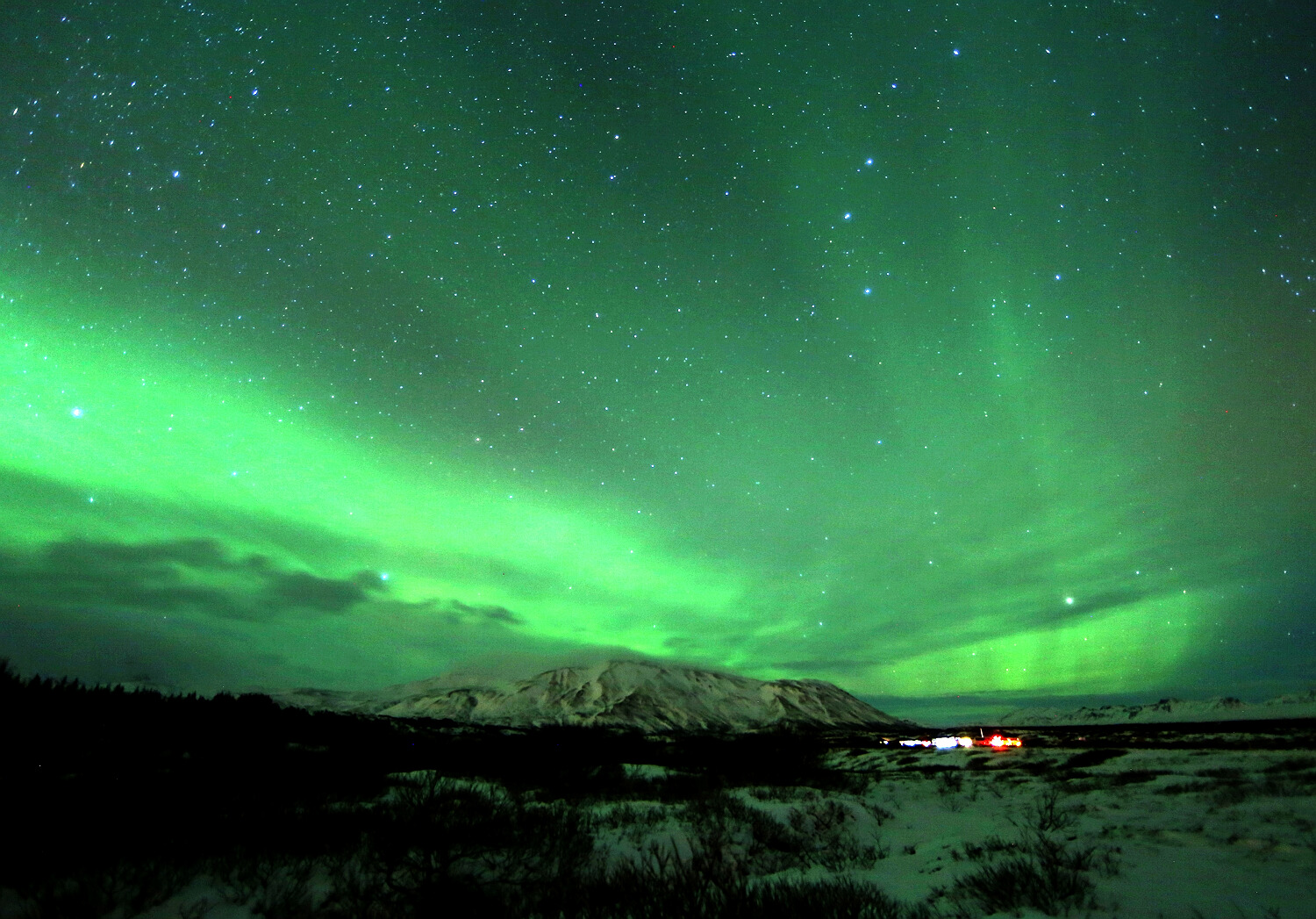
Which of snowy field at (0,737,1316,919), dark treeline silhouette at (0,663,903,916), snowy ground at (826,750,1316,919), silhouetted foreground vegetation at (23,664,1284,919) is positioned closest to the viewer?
snowy field at (0,737,1316,919)

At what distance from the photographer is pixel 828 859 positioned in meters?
11.8

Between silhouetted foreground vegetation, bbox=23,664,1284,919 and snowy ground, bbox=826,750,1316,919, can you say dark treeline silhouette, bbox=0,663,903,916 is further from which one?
snowy ground, bbox=826,750,1316,919

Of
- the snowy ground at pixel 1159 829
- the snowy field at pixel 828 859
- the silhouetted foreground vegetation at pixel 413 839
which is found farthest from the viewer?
the silhouetted foreground vegetation at pixel 413 839

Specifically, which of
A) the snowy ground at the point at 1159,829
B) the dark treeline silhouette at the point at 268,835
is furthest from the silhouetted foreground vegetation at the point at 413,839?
the snowy ground at the point at 1159,829

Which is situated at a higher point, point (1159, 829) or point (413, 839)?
point (413, 839)

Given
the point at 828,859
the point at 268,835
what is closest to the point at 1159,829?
the point at 828,859

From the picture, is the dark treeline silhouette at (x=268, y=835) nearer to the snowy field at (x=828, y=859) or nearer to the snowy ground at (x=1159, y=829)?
the snowy field at (x=828, y=859)

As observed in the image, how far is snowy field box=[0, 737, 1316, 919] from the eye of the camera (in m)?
6.90

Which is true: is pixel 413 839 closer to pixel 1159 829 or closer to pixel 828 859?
pixel 828 859

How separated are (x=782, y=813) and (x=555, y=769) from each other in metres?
14.6

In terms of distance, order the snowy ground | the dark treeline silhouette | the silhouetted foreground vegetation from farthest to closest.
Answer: the dark treeline silhouette
the silhouetted foreground vegetation
the snowy ground

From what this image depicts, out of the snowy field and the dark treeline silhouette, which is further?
the dark treeline silhouette

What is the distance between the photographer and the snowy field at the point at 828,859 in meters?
6.90

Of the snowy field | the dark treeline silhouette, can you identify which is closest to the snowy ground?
the snowy field
